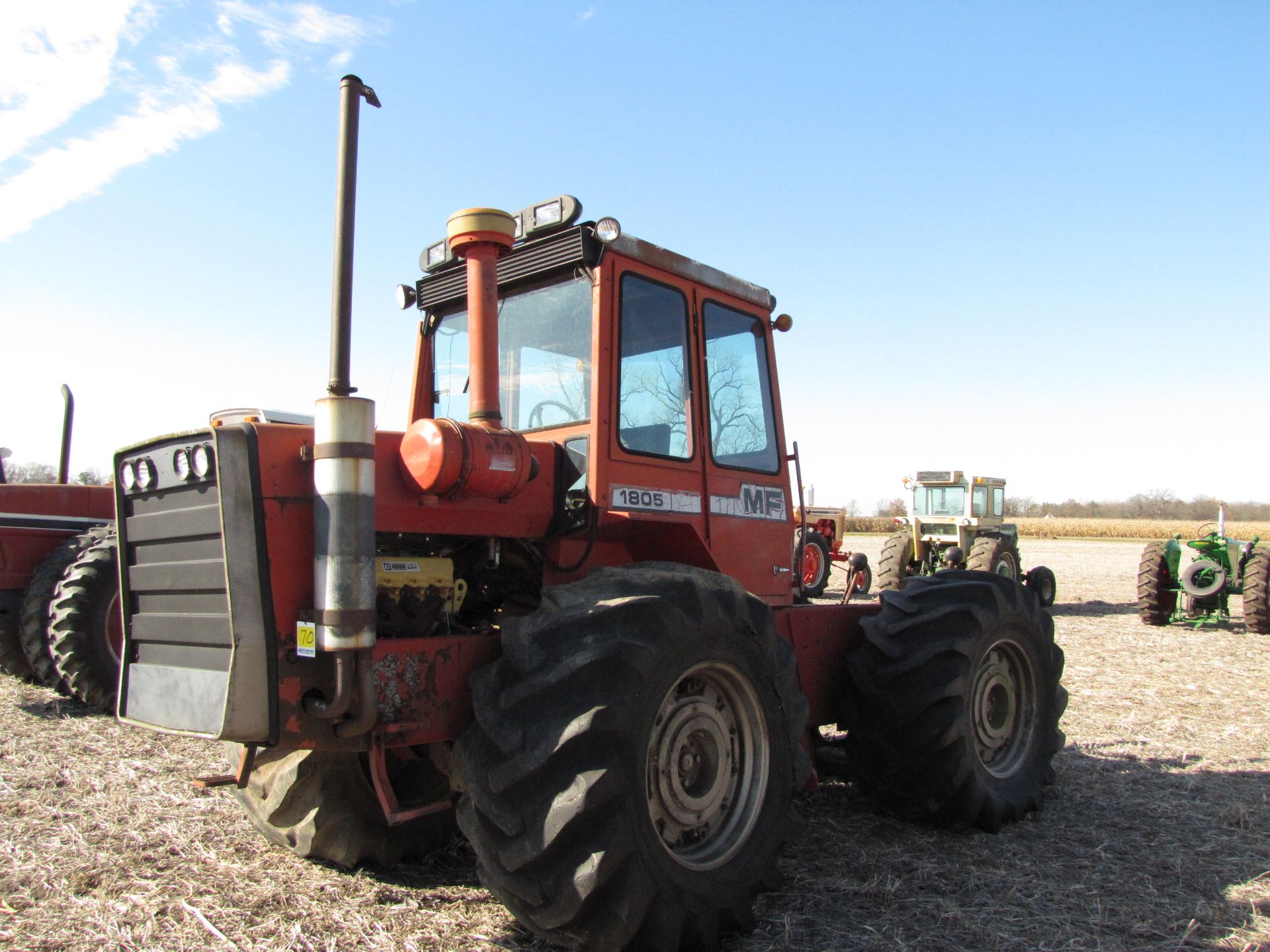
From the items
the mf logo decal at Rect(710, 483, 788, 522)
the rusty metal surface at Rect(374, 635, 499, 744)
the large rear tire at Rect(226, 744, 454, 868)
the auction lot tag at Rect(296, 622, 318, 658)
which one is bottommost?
the large rear tire at Rect(226, 744, 454, 868)

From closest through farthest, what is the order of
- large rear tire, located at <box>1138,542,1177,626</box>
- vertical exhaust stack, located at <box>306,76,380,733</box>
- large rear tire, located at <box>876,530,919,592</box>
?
vertical exhaust stack, located at <box>306,76,380,733</box>
large rear tire, located at <box>1138,542,1177,626</box>
large rear tire, located at <box>876,530,919,592</box>

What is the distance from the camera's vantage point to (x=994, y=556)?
52.4 ft

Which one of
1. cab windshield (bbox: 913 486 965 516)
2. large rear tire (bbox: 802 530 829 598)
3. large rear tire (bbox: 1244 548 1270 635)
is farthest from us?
cab windshield (bbox: 913 486 965 516)

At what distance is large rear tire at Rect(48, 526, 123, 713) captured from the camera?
772 cm

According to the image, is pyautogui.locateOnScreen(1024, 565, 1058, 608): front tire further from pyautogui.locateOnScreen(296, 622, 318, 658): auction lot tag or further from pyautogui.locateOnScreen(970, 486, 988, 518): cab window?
pyautogui.locateOnScreen(296, 622, 318, 658): auction lot tag

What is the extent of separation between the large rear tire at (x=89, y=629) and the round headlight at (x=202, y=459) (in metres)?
5.21

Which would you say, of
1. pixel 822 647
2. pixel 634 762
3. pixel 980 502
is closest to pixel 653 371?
pixel 822 647

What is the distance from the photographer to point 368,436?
312 cm

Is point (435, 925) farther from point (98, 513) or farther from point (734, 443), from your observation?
point (98, 513)

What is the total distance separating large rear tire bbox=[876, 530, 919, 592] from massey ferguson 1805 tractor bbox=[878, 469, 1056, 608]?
0.01 metres

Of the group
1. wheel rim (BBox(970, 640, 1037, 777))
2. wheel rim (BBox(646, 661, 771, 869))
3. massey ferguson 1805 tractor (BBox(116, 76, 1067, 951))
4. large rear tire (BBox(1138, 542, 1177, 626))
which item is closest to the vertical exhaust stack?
massey ferguson 1805 tractor (BBox(116, 76, 1067, 951))

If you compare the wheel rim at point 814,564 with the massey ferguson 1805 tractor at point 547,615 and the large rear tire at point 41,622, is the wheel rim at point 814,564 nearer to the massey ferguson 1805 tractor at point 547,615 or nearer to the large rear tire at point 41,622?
the large rear tire at point 41,622

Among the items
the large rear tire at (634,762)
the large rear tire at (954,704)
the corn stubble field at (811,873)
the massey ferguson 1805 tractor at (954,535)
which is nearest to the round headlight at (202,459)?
Result: the large rear tire at (634,762)

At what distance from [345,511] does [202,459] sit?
1.74ft
